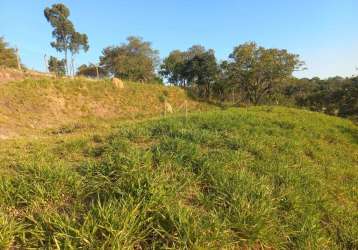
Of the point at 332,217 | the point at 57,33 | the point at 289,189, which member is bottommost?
the point at 332,217

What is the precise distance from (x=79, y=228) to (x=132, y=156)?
1467 millimetres

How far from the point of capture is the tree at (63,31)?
37.2 meters

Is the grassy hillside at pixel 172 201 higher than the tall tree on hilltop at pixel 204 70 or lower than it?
lower

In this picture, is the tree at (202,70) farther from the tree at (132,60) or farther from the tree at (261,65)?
the tree at (132,60)

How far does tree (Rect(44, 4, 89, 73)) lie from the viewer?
122 ft

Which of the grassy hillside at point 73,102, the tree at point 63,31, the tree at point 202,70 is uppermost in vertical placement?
the tree at point 63,31

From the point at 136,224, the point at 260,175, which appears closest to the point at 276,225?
the point at 260,175

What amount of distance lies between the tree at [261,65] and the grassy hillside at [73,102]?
20.8ft

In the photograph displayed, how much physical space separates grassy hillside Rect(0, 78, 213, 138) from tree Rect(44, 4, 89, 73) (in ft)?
66.3

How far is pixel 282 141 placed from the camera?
6.40 m

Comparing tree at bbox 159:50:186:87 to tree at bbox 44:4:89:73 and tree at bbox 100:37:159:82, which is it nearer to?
tree at bbox 100:37:159:82

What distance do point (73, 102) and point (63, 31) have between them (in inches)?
956

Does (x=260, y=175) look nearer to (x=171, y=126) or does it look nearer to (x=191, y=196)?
(x=191, y=196)

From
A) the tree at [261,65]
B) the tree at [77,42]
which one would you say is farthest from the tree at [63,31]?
the tree at [261,65]
